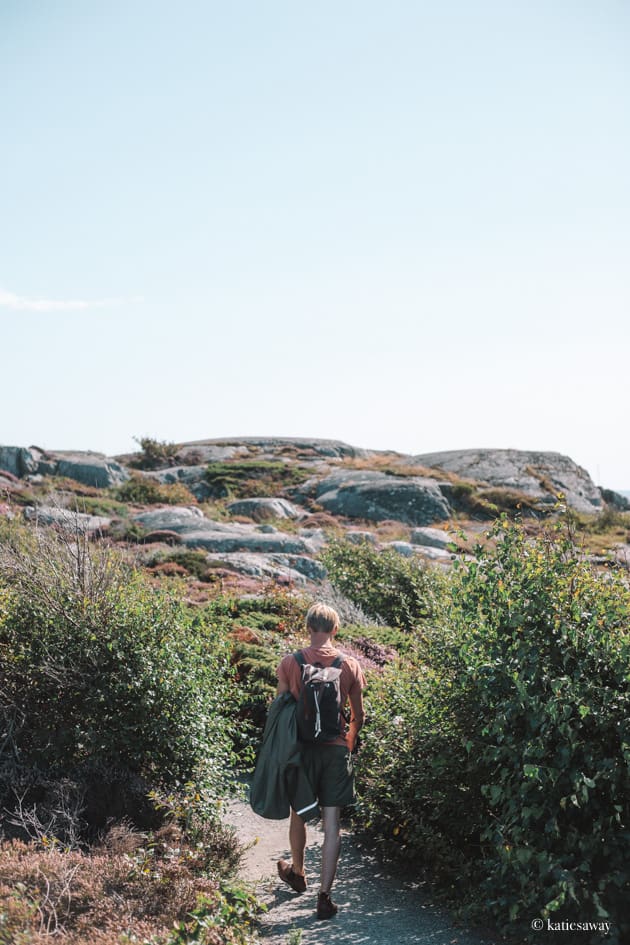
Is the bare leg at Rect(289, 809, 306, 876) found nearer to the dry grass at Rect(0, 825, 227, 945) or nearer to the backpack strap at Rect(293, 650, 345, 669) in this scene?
the dry grass at Rect(0, 825, 227, 945)

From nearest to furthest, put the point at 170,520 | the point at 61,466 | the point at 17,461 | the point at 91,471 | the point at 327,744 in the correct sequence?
the point at 327,744
the point at 170,520
the point at 17,461
the point at 91,471
the point at 61,466

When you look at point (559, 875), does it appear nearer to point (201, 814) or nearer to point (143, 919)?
point (143, 919)

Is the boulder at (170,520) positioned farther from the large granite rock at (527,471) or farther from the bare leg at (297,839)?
the large granite rock at (527,471)

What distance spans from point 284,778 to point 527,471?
4706 centimetres

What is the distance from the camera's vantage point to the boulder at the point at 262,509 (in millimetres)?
35094

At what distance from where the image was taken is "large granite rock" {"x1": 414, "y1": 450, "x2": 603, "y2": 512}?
47250mm

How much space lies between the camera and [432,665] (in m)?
6.76

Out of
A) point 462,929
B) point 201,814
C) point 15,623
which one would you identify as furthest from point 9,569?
point 462,929

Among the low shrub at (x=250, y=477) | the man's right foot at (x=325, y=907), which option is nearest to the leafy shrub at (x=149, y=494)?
the low shrub at (x=250, y=477)

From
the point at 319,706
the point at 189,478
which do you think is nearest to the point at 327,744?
the point at 319,706

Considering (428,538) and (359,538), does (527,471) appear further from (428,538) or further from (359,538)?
(359,538)

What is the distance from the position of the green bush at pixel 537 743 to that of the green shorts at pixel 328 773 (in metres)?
0.74

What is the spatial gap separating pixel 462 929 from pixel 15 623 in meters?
4.15

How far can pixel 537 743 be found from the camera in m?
4.51
